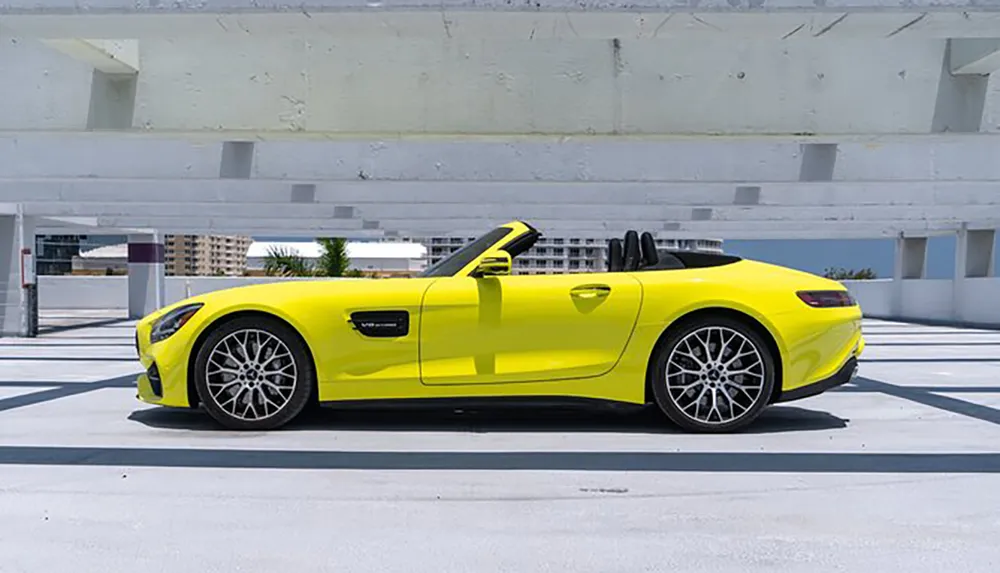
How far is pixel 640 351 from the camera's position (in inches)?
187

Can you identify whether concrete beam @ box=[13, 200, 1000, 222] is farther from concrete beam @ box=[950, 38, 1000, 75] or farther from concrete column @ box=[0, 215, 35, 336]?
concrete beam @ box=[950, 38, 1000, 75]

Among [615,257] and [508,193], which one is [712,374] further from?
[508,193]

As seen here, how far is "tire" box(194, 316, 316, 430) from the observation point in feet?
15.8

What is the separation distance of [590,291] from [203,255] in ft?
483

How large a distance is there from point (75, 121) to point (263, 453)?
5.31m

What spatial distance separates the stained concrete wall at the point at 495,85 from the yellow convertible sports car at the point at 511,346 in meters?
3.40

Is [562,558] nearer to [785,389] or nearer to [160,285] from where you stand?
[785,389]

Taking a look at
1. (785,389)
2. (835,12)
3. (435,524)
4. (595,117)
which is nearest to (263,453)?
(435,524)

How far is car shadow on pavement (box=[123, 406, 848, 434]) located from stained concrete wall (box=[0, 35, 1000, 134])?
10.5 ft

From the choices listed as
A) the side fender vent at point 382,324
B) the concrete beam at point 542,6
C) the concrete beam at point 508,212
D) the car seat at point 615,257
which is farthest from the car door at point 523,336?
the concrete beam at point 508,212

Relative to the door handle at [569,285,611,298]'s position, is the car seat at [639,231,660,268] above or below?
above

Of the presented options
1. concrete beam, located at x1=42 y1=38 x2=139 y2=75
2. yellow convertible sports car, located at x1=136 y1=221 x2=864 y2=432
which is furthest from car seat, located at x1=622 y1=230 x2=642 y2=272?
concrete beam, located at x1=42 y1=38 x2=139 y2=75

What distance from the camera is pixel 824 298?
4.91 m

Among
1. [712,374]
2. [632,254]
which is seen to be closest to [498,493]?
[712,374]
